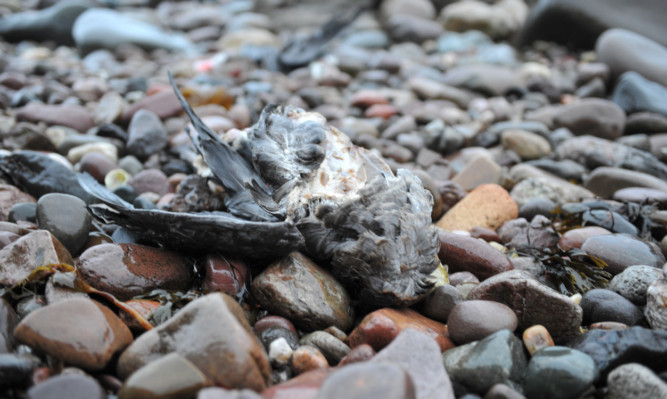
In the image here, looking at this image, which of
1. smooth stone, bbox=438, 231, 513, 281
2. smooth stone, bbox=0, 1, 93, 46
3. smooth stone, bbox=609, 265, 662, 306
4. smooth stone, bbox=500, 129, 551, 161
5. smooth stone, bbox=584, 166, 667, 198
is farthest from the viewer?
smooth stone, bbox=0, 1, 93, 46

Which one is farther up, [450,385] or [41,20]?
[450,385]

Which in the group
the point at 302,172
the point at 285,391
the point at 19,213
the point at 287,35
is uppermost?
the point at 302,172

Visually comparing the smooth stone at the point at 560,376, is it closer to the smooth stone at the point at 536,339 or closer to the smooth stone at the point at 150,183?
the smooth stone at the point at 536,339

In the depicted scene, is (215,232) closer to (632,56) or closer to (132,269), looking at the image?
(132,269)

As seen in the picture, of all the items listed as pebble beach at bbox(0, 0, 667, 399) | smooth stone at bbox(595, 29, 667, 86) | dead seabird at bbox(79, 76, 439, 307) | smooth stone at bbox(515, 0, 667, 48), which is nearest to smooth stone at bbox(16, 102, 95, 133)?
pebble beach at bbox(0, 0, 667, 399)

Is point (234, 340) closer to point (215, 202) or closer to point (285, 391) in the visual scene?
point (285, 391)

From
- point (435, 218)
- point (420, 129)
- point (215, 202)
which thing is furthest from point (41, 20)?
point (435, 218)

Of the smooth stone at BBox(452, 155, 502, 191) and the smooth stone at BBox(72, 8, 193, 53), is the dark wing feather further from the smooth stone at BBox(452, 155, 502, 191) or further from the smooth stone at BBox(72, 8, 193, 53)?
the smooth stone at BBox(72, 8, 193, 53)

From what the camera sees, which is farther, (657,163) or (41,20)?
(41,20)
